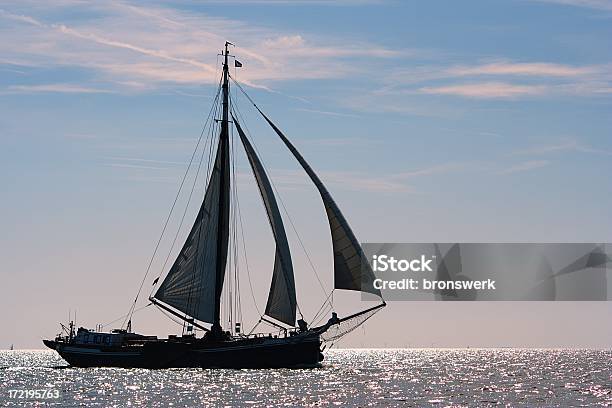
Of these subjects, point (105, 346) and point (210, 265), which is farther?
point (105, 346)

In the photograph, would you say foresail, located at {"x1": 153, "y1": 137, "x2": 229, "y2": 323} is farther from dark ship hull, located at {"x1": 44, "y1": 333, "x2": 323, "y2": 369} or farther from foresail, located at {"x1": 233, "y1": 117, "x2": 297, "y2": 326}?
foresail, located at {"x1": 233, "y1": 117, "x2": 297, "y2": 326}

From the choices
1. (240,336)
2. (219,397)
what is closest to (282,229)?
(240,336)

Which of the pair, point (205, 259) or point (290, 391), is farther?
point (205, 259)

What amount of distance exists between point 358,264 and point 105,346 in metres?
30.1

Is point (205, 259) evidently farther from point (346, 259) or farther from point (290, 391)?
point (290, 391)

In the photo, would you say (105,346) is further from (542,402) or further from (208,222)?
(542,402)

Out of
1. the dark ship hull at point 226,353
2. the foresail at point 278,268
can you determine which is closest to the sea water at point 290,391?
the dark ship hull at point 226,353

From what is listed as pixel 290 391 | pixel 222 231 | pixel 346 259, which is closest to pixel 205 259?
pixel 222 231

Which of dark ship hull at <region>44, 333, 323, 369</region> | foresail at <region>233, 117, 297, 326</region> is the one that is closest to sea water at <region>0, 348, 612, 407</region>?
dark ship hull at <region>44, 333, 323, 369</region>

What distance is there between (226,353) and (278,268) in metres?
9.25

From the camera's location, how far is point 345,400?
79.2m

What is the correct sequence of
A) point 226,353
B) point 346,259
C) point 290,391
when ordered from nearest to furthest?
1. point 290,391
2. point 346,259
3. point 226,353

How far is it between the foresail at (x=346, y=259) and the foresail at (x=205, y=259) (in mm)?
13334

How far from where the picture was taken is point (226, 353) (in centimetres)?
10050
